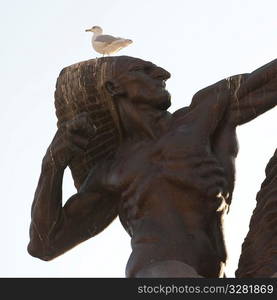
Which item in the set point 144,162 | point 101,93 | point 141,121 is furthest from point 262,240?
point 101,93

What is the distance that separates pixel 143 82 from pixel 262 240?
2.09 meters

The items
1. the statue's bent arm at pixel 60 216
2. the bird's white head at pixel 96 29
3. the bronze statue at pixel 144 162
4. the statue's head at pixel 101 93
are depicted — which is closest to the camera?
the bronze statue at pixel 144 162

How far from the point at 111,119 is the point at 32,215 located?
1.30 meters

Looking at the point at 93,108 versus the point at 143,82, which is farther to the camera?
the point at 93,108

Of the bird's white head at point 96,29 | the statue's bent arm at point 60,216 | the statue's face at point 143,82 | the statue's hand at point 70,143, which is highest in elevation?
the bird's white head at point 96,29

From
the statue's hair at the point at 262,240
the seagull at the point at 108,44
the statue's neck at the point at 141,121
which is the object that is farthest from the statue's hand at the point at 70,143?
the seagull at the point at 108,44

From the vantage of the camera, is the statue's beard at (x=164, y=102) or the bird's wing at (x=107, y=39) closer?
the statue's beard at (x=164, y=102)

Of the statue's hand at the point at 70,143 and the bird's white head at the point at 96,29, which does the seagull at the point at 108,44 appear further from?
the statue's hand at the point at 70,143

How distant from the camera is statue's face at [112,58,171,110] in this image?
22266mm

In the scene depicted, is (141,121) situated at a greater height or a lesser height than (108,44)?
A: lesser

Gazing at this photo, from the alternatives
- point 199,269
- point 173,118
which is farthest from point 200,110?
point 199,269

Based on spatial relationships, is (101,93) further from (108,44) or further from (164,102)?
(108,44)

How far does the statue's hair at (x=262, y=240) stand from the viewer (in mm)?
21109

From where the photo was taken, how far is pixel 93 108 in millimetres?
22641
